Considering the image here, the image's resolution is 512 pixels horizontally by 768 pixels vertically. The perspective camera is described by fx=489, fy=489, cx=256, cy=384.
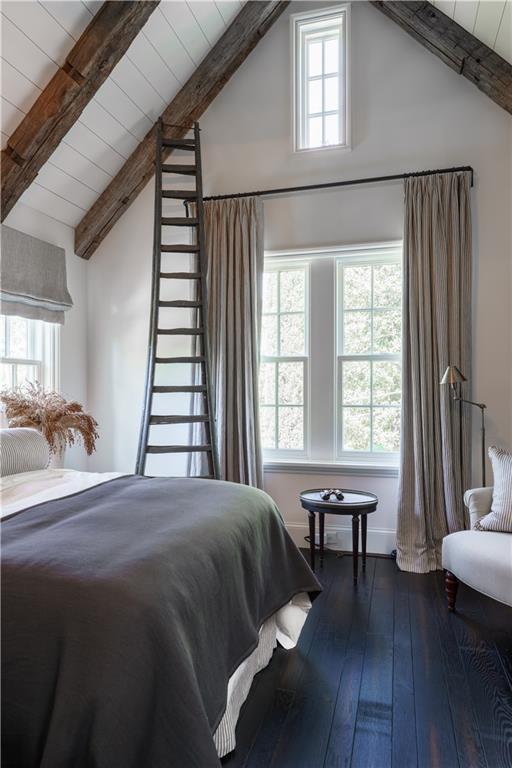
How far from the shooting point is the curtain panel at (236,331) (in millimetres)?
3652

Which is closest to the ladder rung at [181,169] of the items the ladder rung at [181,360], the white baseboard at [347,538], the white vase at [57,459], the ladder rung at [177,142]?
the ladder rung at [177,142]

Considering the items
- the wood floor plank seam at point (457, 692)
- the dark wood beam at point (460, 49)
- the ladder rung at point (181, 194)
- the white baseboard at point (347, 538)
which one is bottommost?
the wood floor plank seam at point (457, 692)

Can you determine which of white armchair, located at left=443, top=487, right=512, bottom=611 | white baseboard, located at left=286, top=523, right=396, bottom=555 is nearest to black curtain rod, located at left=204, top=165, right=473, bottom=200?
white armchair, located at left=443, top=487, right=512, bottom=611

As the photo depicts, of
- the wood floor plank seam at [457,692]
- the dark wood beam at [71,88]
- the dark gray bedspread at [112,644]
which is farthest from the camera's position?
the dark wood beam at [71,88]

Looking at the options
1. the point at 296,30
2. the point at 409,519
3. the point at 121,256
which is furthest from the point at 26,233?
the point at 409,519

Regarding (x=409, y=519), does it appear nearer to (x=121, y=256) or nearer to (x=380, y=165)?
(x=380, y=165)

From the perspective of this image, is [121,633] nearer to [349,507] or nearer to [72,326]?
[349,507]

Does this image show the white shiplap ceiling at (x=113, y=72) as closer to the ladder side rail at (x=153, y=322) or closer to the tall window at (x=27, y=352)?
the ladder side rail at (x=153, y=322)

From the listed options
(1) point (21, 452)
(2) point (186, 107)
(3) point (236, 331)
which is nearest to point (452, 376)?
(3) point (236, 331)

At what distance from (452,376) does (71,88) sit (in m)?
2.88

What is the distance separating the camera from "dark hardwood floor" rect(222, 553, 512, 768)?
1.62m

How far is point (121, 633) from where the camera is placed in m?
1.12

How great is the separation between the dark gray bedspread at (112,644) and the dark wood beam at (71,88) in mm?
2454

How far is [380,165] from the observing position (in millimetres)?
3594
